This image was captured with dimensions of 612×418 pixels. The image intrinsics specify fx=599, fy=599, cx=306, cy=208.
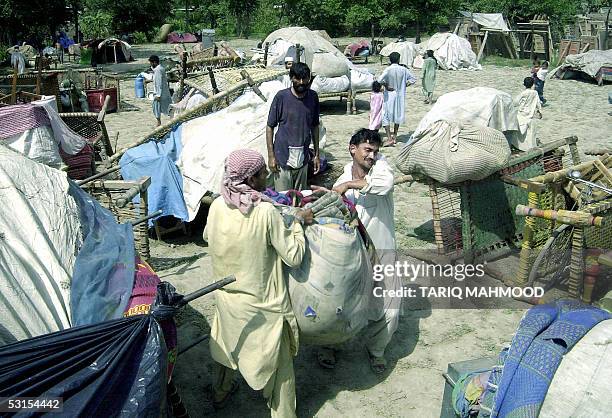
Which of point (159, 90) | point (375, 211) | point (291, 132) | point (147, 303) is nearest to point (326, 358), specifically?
point (375, 211)

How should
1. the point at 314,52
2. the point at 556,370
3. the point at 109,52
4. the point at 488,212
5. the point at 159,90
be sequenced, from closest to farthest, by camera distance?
the point at 556,370 → the point at 488,212 → the point at 159,90 → the point at 314,52 → the point at 109,52

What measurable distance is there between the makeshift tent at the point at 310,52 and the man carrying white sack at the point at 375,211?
8572mm

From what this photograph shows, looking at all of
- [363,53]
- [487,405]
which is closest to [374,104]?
[487,405]

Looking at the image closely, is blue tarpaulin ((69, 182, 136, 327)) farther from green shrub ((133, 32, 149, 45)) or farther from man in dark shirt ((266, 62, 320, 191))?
green shrub ((133, 32, 149, 45))

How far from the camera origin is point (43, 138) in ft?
20.4

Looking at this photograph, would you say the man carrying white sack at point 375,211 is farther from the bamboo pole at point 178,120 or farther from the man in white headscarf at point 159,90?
the man in white headscarf at point 159,90

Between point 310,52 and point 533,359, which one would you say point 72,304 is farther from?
point 310,52

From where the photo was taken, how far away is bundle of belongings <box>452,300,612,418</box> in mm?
2035

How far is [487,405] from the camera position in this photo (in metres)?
2.37

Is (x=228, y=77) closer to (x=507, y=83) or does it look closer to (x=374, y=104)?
(x=374, y=104)

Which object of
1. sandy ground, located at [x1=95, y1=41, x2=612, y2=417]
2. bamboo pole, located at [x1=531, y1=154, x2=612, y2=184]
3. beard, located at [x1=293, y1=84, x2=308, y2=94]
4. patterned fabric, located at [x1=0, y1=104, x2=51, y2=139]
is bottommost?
sandy ground, located at [x1=95, y1=41, x2=612, y2=417]

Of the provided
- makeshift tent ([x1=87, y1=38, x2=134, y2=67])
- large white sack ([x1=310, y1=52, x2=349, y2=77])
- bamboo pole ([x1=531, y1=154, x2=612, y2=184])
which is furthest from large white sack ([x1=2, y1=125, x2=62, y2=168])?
makeshift tent ([x1=87, y1=38, x2=134, y2=67])

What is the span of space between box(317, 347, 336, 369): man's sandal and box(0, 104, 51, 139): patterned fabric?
3892mm

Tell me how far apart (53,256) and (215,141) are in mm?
3398
